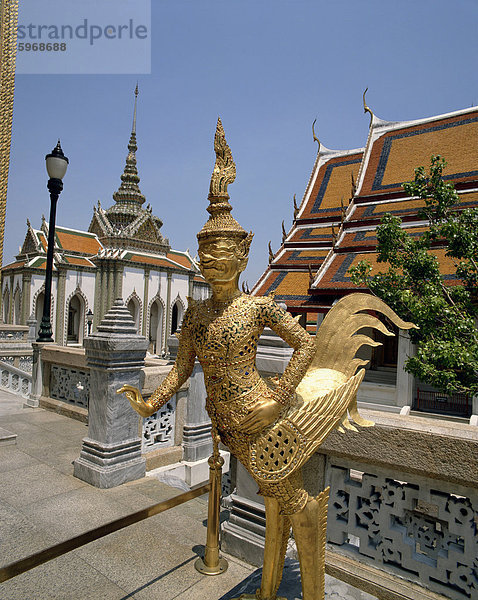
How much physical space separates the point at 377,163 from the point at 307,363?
1898 centimetres

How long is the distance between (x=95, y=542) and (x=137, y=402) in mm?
1890

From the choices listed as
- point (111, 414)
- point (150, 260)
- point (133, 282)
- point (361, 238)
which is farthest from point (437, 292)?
point (150, 260)

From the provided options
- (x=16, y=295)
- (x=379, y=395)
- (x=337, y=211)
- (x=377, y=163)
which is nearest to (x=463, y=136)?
(x=377, y=163)

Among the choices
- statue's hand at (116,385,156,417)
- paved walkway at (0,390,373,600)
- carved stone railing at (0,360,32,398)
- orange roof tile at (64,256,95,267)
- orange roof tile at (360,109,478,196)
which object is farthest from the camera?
orange roof tile at (64,256,95,267)

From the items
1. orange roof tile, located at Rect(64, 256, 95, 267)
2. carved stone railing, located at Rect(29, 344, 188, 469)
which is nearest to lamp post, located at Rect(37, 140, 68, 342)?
carved stone railing, located at Rect(29, 344, 188, 469)

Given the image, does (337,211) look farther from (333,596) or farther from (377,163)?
(333,596)

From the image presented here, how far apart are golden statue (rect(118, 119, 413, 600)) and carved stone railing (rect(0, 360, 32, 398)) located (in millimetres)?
8321

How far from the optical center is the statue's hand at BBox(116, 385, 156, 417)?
7.42 ft

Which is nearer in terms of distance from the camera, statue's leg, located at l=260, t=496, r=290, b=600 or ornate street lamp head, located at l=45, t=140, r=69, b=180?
statue's leg, located at l=260, t=496, r=290, b=600

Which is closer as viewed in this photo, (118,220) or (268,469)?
(268,469)

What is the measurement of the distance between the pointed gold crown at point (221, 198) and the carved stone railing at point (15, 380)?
27.8ft

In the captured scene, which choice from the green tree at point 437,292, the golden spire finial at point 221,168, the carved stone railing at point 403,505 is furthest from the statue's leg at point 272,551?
the green tree at point 437,292

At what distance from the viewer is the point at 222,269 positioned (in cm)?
212

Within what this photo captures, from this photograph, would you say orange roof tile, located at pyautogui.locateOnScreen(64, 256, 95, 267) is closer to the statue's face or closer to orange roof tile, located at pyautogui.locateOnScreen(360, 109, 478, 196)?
orange roof tile, located at pyautogui.locateOnScreen(360, 109, 478, 196)
